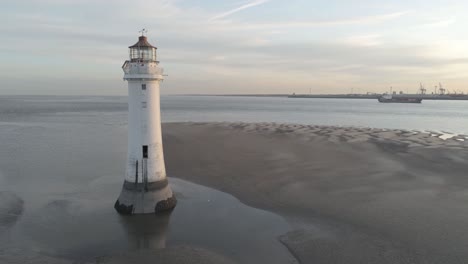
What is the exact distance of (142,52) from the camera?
44.7 ft

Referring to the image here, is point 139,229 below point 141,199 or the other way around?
below

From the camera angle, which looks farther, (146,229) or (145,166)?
(145,166)

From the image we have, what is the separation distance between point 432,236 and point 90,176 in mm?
17077

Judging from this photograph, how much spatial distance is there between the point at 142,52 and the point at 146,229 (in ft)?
21.7

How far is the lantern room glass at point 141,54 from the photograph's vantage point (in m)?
13.6

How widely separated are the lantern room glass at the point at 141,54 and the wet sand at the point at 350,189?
737 centimetres

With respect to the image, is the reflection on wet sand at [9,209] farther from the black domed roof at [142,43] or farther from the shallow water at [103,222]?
the black domed roof at [142,43]

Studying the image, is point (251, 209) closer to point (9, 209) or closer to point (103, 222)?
point (103, 222)

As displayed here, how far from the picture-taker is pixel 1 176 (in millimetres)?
20109

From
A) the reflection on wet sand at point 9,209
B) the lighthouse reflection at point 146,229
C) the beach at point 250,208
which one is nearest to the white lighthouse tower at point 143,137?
the lighthouse reflection at point 146,229

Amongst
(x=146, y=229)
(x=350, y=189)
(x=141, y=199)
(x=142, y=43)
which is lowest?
(x=146, y=229)

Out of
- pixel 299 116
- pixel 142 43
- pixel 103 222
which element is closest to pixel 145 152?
pixel 103 222

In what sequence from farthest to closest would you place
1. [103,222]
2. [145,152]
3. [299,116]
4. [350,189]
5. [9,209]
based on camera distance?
[299,116] → [350,189] → [9,209] → [145,152] → [103,222]

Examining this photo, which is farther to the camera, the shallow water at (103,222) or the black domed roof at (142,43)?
the black domed roof at (142,43)
